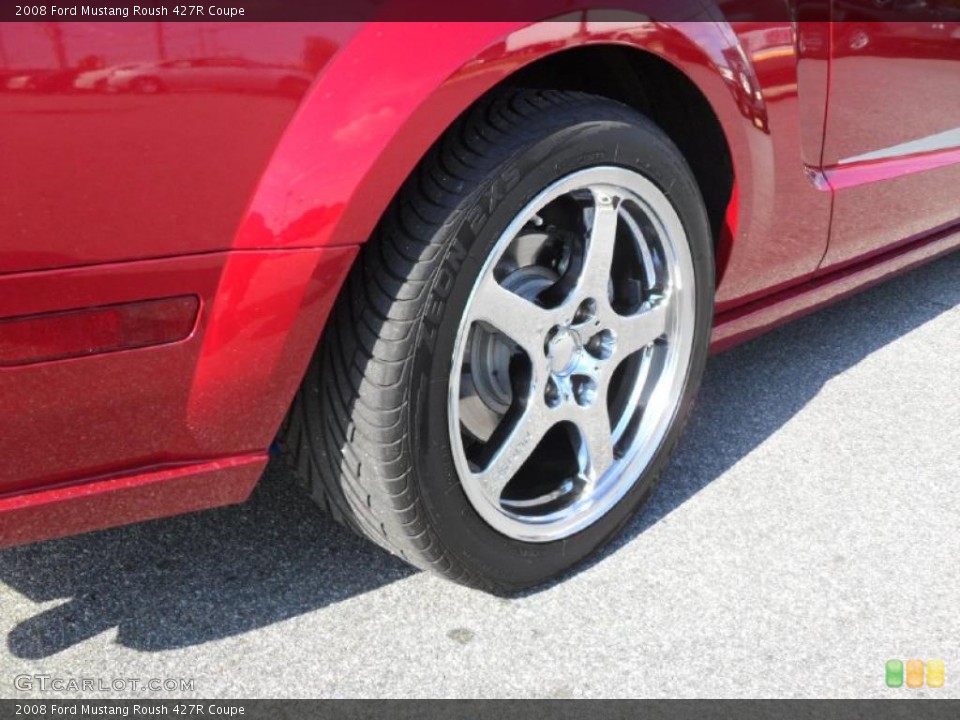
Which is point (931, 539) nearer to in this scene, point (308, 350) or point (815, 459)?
point (815, 459)

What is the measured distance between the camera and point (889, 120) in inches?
103

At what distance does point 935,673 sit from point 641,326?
2.60ft

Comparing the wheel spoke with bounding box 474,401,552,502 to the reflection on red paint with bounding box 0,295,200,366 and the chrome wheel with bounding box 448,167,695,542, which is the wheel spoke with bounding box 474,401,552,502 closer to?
the chrome wheel with bounding box 448,167,695,542

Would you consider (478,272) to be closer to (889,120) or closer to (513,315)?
(513,315)

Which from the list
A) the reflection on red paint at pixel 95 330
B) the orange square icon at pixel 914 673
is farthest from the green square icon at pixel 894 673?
the reflection on red paint at pixel 95 330

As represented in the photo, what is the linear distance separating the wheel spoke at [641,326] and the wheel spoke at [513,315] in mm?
199

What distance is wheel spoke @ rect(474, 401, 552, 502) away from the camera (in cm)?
200

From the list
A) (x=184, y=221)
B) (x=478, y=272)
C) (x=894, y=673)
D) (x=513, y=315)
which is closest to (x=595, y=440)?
(x=513, y=315)

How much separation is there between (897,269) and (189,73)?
7.07ft

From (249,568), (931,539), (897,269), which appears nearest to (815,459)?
(931,539)

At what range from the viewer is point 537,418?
2.06 m

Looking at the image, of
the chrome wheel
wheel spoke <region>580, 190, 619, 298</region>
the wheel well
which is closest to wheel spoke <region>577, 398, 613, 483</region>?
the chrome wheel

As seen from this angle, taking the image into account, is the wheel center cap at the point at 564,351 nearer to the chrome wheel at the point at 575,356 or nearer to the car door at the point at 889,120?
the chrome wheel at the point at 575,356

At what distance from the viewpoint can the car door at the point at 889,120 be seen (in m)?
2.41
